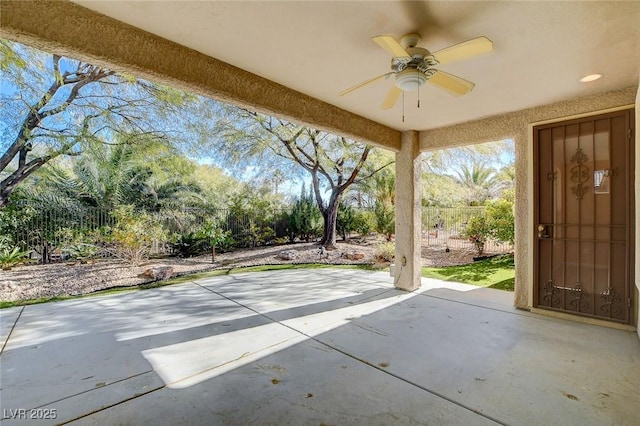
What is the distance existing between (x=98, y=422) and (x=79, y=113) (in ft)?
22.1

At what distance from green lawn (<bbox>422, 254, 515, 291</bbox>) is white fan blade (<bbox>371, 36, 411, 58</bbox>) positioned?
4.97 m

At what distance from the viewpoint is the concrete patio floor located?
209 cm

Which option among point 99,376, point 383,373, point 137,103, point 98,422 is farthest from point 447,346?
point 137,103

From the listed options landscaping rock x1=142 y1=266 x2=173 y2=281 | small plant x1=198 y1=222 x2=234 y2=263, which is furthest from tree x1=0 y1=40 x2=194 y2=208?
landscaping rock x1=142 y1=266 x2=173 y2=281

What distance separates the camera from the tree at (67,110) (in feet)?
18.0

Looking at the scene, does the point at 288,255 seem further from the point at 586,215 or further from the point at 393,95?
the point at 586,215

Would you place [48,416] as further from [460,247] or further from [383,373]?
[460,247]

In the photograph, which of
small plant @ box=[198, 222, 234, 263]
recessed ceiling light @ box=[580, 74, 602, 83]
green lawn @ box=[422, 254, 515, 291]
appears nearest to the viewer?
recessed ceiling light @ box=[580, 74, 602, 83]

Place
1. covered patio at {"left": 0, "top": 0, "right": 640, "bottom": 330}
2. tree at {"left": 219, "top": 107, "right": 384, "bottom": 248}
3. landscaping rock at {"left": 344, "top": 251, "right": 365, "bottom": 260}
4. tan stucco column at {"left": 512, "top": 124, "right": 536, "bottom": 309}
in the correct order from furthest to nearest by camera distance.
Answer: landscaping rock at {"left": 344, "top": 251, "right": 365, "bottom": 260}
tree at {"left": 219, "top": 107, "right": 384, "bottom": 248}
tan stucco column at {"left": 512, "top": 124, "right": 536, "bottom": 309}
covered patio at {"left": 0, "top": 0, "right": 640, "bottom": 330}

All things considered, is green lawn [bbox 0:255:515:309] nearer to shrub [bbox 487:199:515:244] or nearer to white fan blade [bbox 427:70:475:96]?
shrub [bbox 487:199:515:244]

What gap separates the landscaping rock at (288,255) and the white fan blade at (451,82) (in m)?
6.81

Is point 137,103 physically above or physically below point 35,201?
above

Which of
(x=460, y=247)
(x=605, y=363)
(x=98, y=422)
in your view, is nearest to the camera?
(x=98, y=422)

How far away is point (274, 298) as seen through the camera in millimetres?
4898
